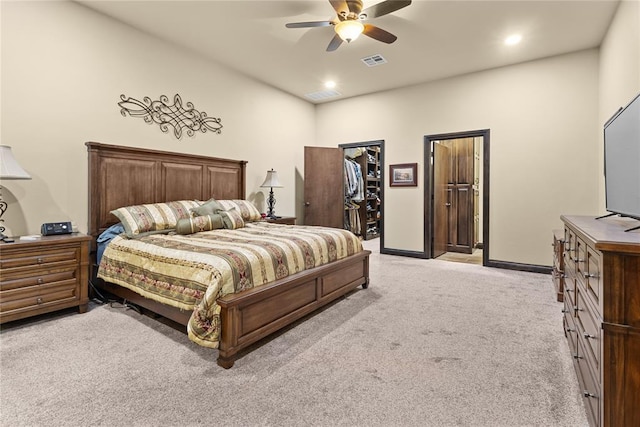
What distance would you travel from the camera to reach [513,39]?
3.90 meters

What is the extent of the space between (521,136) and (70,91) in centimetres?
560

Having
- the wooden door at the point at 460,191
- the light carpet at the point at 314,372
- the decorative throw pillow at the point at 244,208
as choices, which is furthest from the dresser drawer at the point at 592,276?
the wooden door at the point at 460,191

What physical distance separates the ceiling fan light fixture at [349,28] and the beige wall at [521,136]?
8.93ft

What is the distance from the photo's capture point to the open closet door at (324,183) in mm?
6164

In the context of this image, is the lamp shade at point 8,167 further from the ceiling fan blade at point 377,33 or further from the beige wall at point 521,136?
the beige wall at point 521,136

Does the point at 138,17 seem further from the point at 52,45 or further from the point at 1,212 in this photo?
the point at 1,212

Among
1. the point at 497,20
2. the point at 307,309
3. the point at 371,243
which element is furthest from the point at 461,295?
the point at 371,243

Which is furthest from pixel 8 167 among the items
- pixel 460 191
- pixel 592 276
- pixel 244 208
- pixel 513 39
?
pixel 460 191

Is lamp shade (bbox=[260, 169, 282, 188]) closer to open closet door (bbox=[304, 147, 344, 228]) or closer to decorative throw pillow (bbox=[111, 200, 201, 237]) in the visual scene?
open closet door (bbox=[304, 147, 344, 228])

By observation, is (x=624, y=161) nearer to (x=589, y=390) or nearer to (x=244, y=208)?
(x=589, y=390)

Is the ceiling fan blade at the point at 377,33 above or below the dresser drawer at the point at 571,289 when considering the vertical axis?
above

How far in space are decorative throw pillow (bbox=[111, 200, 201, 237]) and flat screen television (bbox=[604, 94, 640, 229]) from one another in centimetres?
364

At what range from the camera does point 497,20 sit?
3496 millimetres

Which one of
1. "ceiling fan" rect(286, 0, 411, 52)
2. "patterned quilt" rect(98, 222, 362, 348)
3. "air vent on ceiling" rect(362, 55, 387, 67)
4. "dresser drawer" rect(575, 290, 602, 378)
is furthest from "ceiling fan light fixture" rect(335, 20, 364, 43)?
"dresser drawer" rect(575, 290, 602, 378)
